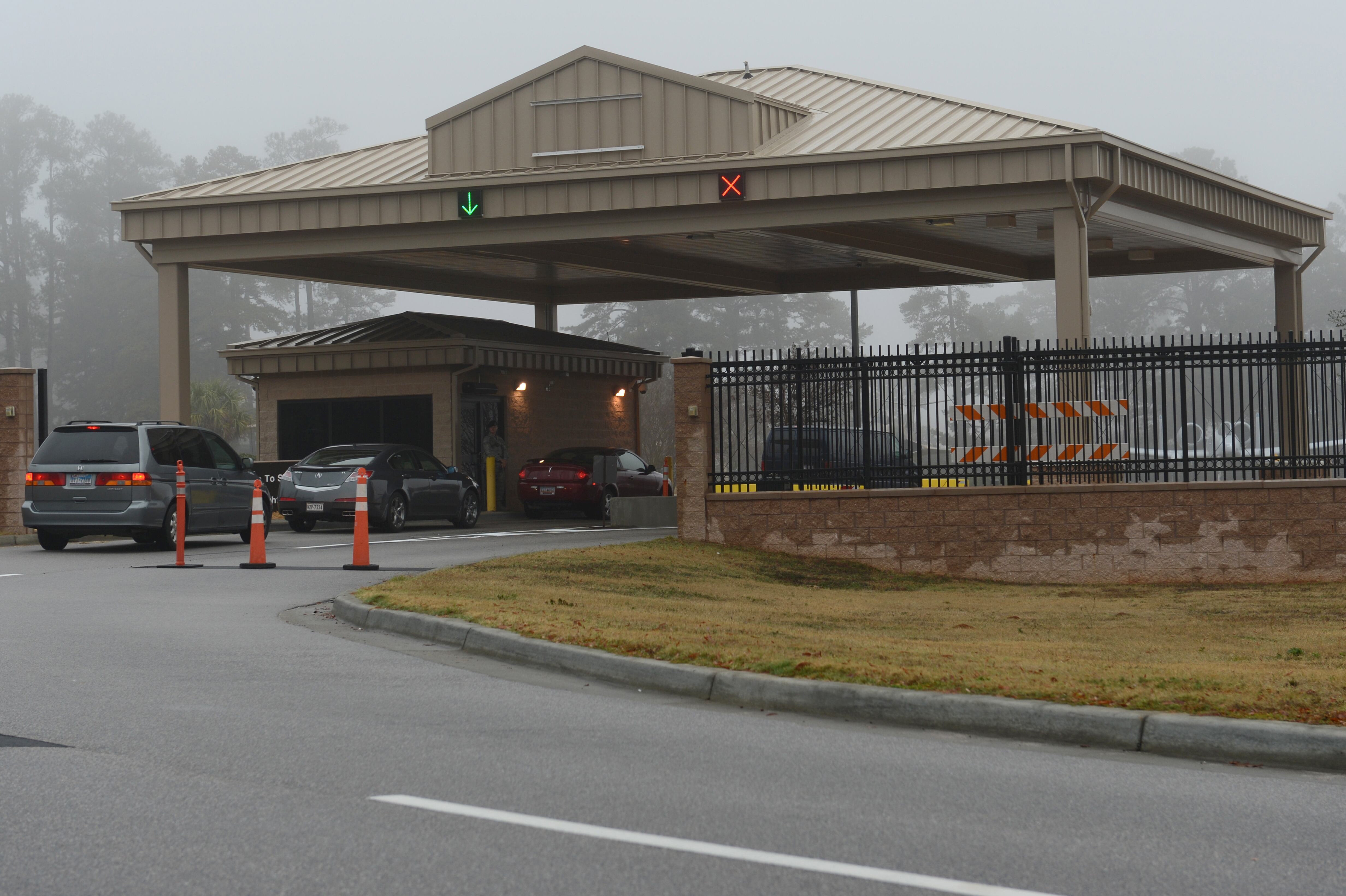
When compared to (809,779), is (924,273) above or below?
above

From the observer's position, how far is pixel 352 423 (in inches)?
1221

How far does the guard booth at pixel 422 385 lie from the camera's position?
2981 cm

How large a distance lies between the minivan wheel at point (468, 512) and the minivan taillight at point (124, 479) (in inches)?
283

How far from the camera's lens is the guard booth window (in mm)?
30297

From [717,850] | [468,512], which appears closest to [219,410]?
[468,512]

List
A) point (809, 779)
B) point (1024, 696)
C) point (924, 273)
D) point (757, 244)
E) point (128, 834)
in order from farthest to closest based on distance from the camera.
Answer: point (924, 273) < point (757, 244) < point (1024, 696) < point (809, 779) < point (128, 834)

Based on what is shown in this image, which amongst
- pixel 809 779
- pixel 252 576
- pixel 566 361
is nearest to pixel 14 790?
pixel 809 779

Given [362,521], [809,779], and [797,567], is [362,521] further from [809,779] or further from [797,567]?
[809,779]

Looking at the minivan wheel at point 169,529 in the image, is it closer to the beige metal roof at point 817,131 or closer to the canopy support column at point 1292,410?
the beige metal roof at point 817,131

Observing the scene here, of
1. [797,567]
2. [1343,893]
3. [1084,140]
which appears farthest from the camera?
[1084,140]

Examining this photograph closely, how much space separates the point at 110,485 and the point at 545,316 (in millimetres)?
17661

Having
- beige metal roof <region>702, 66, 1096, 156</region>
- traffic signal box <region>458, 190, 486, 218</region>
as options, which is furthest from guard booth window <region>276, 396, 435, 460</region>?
beige metal roof <region>702, 66, 1096, 156</region>

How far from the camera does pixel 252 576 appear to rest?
1563 cm

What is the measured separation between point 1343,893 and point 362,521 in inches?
486
